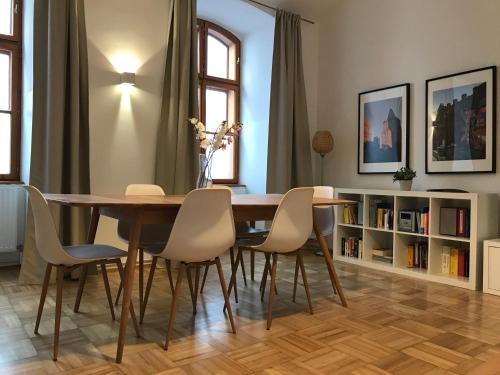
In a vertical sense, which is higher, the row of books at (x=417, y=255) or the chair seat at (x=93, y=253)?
the chair seat at (x=93, y=253)

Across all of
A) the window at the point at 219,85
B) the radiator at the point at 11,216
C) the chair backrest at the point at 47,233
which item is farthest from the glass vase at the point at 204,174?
the window at the point at 219,85

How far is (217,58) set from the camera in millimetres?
5430

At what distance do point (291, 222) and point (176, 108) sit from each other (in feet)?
7.03

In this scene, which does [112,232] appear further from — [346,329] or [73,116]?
[346,329]

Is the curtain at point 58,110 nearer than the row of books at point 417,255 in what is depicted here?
Yes

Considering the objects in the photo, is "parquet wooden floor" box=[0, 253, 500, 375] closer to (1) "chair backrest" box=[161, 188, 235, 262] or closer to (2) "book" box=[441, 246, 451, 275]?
(2) "book" box=[441, 246, 451, 275]

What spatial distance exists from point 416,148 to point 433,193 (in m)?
0.82

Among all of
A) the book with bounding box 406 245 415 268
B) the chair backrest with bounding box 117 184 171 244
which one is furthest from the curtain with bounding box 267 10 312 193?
the chair backrest with bounding box 117 184 171 244

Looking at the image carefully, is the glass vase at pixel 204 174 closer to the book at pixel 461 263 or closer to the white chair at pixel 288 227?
the white chair at pixel 288 227

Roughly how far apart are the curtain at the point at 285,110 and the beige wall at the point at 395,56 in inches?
18.0

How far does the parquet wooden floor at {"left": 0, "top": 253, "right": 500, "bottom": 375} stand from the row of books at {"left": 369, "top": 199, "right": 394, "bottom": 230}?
893mm

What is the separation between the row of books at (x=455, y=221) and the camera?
3600 mm

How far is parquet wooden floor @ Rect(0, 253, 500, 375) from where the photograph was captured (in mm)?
1992

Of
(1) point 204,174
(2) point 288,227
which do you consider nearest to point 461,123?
(2) point 288,227
